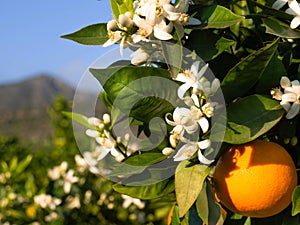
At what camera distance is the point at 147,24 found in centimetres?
65

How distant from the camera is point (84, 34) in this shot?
2.47 ft

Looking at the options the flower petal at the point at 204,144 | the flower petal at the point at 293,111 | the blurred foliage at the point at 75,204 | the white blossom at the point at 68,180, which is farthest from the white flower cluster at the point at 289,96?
the white blossom at the point at 68,180

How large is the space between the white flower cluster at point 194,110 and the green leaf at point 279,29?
116 millimetres

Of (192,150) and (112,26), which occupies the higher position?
(112,26)

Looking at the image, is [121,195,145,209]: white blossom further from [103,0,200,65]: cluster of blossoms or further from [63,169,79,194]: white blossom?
[103,0,200,65]: cluster of blossoms

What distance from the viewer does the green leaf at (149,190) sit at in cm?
74

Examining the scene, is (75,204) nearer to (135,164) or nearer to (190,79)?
(135,164)

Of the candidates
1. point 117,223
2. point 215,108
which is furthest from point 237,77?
point 117,223

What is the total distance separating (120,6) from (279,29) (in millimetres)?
216

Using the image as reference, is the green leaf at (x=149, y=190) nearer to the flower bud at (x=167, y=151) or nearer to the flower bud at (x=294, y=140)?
the flower bud at (x=167, y=151)

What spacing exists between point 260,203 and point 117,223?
1.33 m

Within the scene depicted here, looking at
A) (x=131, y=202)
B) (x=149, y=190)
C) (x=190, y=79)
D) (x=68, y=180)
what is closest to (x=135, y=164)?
(x=149, y=190)

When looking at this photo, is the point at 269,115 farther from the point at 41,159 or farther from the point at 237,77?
the point at 41,159

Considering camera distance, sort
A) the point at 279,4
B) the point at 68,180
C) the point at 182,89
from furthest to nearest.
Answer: the point at 68,180 → the point at 279,4 → the point at 182,89
